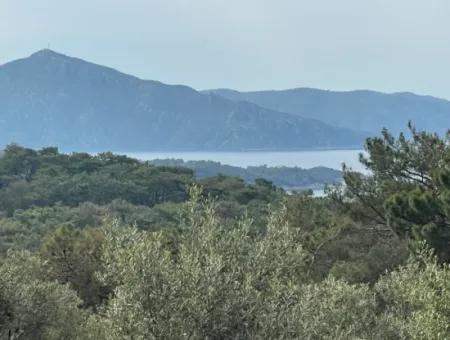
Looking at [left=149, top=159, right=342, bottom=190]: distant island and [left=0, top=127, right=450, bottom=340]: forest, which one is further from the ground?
[left=0, top=127, right=450, bottom=340]: forest

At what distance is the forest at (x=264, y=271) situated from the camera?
6.64 meters

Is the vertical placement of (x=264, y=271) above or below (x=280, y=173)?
above

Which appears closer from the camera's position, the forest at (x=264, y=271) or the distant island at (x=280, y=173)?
the forest at (x=264, y=271)

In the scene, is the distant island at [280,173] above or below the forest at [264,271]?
below

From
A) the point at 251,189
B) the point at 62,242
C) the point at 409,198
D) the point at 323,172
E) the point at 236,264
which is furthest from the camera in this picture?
the point at 323,172

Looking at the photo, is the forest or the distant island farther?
the distant island

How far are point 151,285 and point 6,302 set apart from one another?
13.1 ft

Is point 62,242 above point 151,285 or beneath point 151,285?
beneath

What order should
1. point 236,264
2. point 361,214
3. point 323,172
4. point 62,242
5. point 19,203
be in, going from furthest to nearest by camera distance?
point 323,172, point 19,203, point 361,214, point 62,242, point 236,264

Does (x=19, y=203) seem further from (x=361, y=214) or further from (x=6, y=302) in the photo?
(x=6, y=302)

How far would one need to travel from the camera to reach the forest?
664cm

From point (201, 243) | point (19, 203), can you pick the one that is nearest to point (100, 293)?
point (201, 243)

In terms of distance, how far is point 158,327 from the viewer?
21.4ft

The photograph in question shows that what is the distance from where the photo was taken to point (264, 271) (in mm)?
7246
